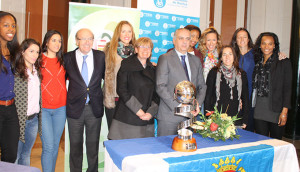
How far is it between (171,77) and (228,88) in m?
0.72

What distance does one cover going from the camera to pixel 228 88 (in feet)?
10.6

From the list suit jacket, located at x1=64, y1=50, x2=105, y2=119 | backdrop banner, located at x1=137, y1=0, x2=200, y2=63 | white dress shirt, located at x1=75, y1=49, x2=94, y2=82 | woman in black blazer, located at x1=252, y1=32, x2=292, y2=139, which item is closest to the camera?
suit jacket, located at x1=64, y1=50, x2=105, y2=119

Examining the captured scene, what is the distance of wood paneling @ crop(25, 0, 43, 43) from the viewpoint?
557 cm

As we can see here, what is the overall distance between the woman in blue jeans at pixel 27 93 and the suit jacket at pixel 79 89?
330mm

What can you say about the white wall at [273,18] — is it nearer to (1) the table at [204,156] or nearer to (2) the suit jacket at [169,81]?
(2) the suit jacket at [169,81]

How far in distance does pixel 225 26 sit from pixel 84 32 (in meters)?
4.44

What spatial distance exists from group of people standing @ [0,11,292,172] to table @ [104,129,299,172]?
69cm

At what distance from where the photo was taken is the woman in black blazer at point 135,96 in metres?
2.95

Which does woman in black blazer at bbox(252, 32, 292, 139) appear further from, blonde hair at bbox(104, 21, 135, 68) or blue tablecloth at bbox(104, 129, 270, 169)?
blonde hair at bbox(104, 21, 135, 68)

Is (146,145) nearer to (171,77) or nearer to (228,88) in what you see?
(171,77)

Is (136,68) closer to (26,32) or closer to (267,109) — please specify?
(267,109)

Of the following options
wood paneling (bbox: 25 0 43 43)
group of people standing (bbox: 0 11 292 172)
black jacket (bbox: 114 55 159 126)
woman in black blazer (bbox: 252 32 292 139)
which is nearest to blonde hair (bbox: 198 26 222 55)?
group of people standing (bbox: 0 11 292 172)

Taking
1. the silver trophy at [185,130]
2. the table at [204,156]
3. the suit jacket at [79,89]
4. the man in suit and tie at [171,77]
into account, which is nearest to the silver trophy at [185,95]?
the silver trophy at [185,130]

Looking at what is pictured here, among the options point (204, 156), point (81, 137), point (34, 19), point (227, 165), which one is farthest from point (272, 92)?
point (34, 19)
